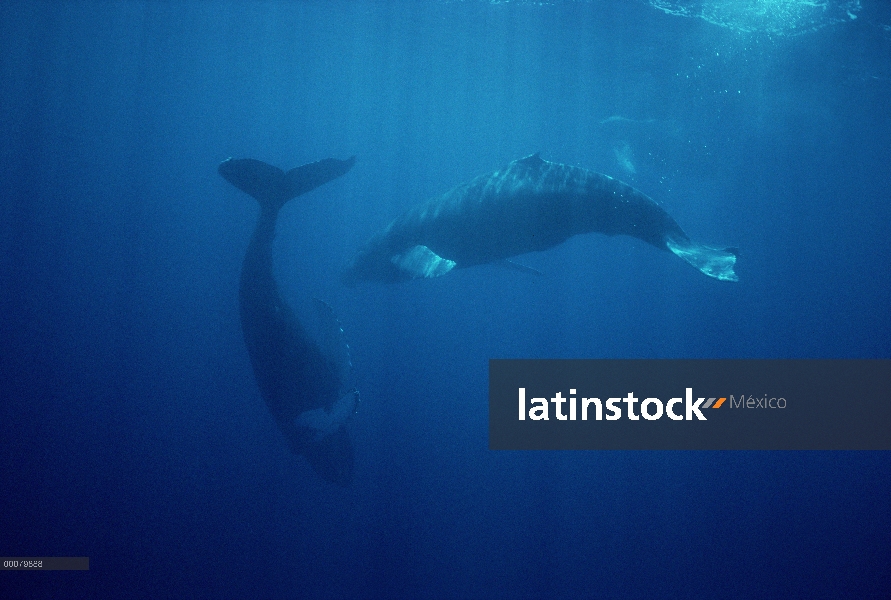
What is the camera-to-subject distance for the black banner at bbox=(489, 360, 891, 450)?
10.8 m

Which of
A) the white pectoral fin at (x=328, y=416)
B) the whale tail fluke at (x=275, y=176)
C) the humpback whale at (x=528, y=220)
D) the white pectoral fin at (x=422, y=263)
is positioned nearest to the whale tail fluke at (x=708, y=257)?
the humpback whale at (x=528, y=220)

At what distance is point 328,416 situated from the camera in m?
9.55

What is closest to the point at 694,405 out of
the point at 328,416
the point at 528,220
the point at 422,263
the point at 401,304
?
the point at 528,220

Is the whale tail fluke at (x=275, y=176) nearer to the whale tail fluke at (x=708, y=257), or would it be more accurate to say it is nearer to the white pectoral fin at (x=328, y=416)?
the white pectoral fin at (x=328, y=416)

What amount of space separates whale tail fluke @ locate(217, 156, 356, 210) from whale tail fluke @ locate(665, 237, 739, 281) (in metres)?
5.32

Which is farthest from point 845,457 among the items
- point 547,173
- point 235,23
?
point 235,23

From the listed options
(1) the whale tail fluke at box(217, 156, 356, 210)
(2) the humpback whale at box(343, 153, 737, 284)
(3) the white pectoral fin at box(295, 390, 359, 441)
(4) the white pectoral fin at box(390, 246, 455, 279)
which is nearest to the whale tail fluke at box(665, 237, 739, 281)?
(2) the humpback whale at box(343, 153, 737, 284)

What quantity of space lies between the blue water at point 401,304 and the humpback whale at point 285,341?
4577mm

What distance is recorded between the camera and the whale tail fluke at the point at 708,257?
702cm

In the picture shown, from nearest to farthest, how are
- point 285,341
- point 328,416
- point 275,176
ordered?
point 285,341 → point 275,176 → point 328,416

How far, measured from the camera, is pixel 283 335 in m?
Result: 9.01

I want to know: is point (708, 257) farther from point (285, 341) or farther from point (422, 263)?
point (285, 341)

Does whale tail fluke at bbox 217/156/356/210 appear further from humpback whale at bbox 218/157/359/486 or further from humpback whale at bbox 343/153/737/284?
humpback whale at bbox 343/153/737/284

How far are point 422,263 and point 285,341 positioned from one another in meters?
2.75
